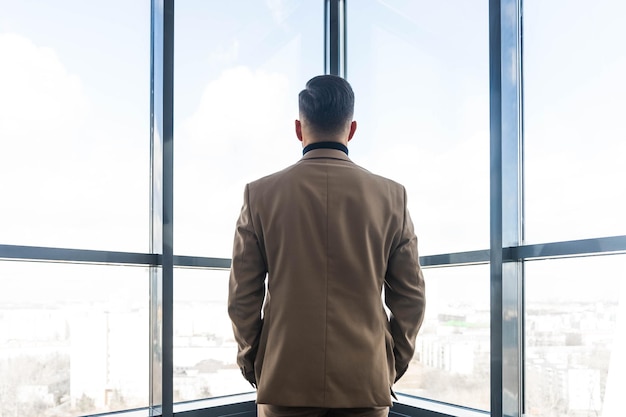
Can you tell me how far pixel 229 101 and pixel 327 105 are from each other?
1.38 m

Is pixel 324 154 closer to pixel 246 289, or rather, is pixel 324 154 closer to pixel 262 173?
pixel 246 289

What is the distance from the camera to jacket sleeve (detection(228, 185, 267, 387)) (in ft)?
4.68

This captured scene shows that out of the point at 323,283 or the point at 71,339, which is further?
the point at 71,339

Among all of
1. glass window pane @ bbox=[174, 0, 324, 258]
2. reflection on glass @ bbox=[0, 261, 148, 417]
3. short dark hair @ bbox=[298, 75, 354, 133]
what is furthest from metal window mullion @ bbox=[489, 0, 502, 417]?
reflection on glass @ bbox=[0, 261, 148, 417]

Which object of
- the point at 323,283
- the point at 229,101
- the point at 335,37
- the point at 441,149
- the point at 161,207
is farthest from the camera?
the point at 335,37

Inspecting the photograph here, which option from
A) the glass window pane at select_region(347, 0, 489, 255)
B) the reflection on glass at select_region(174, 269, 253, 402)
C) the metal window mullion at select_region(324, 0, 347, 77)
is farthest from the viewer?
the metal window mullion at select_region(324, 0, 347, 77)

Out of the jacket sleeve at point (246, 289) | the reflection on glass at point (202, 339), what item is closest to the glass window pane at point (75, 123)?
the reflection on glass at point (202, 339)

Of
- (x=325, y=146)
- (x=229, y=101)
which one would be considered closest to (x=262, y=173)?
(x=229, y=101)

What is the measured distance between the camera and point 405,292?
1471mm
